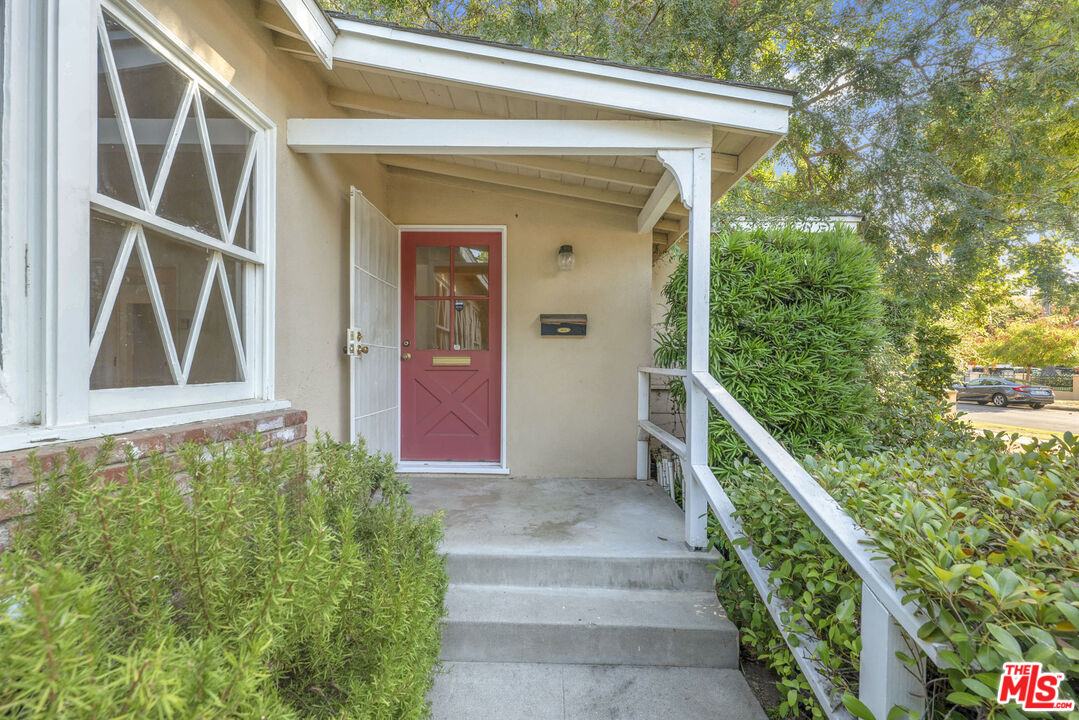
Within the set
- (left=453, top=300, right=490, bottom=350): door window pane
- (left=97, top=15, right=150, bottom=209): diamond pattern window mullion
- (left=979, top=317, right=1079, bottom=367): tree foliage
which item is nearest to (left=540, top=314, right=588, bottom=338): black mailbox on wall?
(left=453, top=300, right=490, bottom=350): door window pane

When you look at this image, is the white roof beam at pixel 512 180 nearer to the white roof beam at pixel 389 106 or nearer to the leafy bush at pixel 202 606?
the white roof beam at pixel 389 106

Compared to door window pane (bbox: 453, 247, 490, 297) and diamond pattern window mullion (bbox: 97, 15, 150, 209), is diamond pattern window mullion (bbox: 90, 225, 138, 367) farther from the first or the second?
door window pane (bbox: 453, 247, 490, 297)

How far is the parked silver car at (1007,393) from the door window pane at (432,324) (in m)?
18.3

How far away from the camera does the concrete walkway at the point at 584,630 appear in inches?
69.7

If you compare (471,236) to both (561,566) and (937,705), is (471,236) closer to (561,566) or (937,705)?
(561,566)

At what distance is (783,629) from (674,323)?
197 cm

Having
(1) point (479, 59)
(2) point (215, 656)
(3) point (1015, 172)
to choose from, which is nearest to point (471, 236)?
(1) point (479, 59)

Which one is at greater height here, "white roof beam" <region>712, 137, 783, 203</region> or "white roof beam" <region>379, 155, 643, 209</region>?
"white roof beam" <region>379, 155, 643, 209</region>

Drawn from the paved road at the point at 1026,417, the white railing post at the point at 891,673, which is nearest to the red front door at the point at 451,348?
the white railing post at the point at 891,673

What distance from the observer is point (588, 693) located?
181 centimetres

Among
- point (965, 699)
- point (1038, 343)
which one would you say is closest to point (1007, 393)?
point (1038, 343)

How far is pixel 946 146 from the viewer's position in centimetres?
581

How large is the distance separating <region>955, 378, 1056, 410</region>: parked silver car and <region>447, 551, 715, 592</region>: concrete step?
1836cm

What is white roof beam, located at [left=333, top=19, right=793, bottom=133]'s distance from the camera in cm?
235
